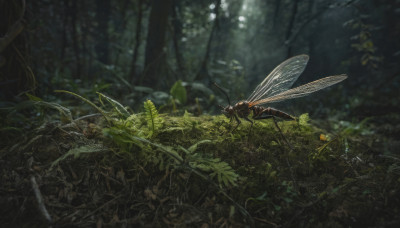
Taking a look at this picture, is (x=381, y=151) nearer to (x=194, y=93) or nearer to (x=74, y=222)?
(x=74, y=222)

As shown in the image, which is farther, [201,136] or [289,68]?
[289,68]

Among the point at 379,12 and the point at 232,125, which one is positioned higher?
the point at 379,12

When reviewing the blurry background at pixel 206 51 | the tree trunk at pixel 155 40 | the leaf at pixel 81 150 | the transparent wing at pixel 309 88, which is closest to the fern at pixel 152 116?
the leaf at pixel 81 150

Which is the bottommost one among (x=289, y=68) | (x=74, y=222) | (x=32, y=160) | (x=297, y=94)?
(x=74, y=222)

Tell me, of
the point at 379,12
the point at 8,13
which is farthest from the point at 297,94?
the point at 379,12

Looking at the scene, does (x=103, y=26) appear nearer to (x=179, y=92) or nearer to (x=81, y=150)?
(x=179, y=92)

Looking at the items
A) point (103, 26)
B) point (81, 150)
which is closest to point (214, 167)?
point (81, 150)

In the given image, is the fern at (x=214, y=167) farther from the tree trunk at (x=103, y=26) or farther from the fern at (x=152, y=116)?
the tree trunk at (x=103, y=26)
